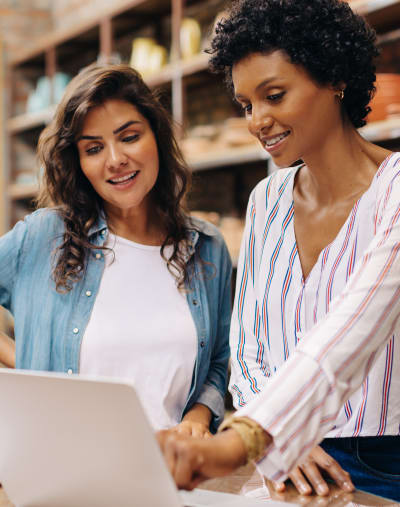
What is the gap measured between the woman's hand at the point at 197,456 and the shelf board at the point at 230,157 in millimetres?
2443

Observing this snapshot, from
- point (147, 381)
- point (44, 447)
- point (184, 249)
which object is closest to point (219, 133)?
point (184, 249)

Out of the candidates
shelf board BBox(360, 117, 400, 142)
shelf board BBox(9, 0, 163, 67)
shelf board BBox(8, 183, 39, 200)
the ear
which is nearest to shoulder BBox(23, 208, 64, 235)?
the ear

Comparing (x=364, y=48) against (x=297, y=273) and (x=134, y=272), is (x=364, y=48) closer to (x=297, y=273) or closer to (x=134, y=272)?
(x=297, y=273)

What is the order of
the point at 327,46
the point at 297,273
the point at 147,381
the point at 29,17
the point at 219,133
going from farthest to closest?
the point at 29,17 < the point at 219,133 < the point at 147,381 < the point at 297,273 < the point at 327,46

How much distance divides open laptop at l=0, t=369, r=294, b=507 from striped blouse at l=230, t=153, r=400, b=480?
154 millimetres

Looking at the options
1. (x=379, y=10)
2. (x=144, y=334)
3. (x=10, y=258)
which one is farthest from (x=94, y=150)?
(x=379, y=10)

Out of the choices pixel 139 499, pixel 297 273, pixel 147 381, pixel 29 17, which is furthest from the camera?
pixel 29 17

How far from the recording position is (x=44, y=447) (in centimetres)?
87

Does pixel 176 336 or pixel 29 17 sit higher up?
pixel 29 17

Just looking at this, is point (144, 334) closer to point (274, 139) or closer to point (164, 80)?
point (274, 139)

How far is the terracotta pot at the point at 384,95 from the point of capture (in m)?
2.47

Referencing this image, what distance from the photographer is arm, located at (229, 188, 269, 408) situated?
1.34 m

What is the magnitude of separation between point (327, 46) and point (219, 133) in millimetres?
2532

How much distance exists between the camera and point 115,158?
5.36 feet
